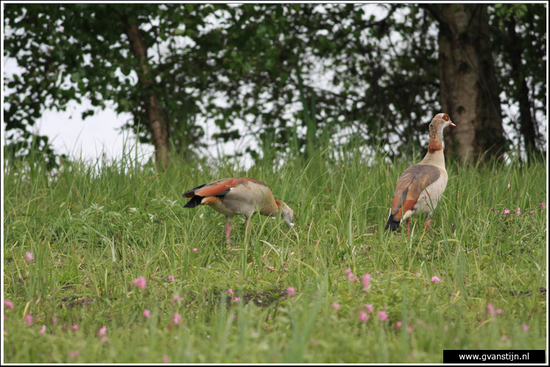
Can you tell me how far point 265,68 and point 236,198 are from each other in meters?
5.40

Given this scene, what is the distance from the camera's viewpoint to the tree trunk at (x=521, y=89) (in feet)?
37.7

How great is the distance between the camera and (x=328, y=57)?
1281 centimetres

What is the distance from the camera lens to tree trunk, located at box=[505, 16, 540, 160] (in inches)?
452

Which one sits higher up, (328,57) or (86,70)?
(328,57)

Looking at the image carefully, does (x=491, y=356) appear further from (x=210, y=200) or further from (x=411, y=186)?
(x=210, y=200)

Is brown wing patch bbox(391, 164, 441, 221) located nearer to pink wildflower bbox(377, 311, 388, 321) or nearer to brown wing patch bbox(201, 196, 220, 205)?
brown wing patch bbox(201, 196, 220, 205)

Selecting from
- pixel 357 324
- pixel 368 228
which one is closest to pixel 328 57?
pixel 368 228

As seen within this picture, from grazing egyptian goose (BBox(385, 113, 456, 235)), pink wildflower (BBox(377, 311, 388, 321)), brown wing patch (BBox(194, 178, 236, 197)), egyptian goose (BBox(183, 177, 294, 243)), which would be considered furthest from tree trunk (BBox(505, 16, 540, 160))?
pink wildflower (BBox(377, 311, 388, 321))

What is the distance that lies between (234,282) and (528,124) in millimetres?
9447

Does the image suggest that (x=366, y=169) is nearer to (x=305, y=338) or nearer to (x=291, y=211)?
(x=291, y=211)

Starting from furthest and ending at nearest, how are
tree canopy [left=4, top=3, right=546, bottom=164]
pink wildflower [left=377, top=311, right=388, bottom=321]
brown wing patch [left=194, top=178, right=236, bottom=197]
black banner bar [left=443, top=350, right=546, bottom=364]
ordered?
tree canopy [left=4, top=3, right=546, bottom=164], brown wing patch [left=194, top=178, right=236, bottom=197], pink wildflower [left=377, top=311, right=388, bottom=321], black banner bar [left=443, top=350, right=546, bottom=364]

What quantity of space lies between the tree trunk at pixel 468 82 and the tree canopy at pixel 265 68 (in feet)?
0.13

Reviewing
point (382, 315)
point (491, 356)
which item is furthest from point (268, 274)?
point (491, 356)

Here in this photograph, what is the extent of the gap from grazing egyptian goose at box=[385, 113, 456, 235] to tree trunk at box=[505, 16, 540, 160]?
20.7 ft
